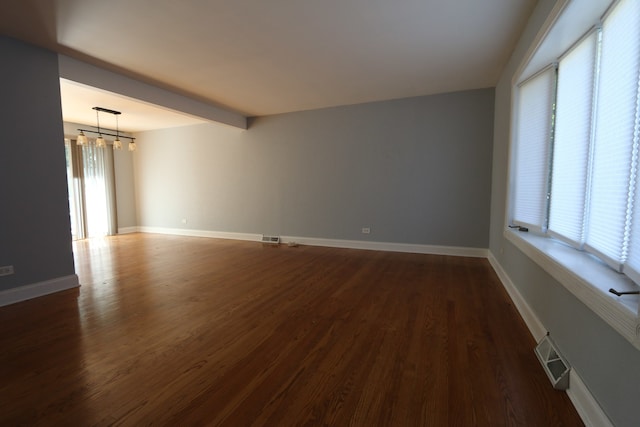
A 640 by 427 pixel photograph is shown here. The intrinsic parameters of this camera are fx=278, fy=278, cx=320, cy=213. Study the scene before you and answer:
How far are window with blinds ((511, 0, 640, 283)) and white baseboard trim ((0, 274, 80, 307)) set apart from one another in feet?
16.4

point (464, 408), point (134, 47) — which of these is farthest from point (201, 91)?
point (464, 408)

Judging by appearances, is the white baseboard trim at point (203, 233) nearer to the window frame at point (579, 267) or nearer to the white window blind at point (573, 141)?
the window frame at point (579, 267)

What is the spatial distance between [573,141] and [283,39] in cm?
277

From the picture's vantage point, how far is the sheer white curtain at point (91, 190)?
6711mm

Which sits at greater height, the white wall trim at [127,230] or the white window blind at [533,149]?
the white window blind at [533,149]

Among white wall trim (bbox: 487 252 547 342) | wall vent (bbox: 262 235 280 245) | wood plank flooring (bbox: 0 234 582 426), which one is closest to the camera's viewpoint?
wood plank flooring (bbox: 0 234 582 426)

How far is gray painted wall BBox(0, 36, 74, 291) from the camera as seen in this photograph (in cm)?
293

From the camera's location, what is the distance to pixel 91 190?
7.05 m

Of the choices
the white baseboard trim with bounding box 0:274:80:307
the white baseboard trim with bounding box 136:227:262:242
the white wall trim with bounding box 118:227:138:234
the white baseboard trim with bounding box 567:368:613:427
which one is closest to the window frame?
the white baseboard trim with bounding box 567:368:613:427

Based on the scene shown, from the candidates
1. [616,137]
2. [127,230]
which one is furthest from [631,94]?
[127,230]

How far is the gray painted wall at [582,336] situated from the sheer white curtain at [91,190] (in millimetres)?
8706

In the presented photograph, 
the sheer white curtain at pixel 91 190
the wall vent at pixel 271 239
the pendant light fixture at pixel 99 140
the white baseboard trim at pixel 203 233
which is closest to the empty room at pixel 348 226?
the wall vent at pixel 271 239

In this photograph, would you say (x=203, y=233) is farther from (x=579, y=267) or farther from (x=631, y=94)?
(x=631, y=94)

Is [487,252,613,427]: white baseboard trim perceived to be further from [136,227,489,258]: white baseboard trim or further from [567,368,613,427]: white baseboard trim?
[136,227,489,258]: white baseboard trim
